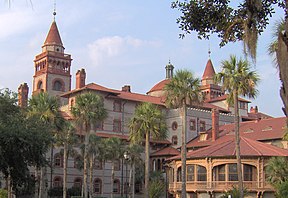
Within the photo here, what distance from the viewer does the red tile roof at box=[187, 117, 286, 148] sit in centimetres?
6743

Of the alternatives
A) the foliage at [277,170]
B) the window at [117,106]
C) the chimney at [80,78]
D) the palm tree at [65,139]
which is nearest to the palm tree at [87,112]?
the palm tree at [65,139]

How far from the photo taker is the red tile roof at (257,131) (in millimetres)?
67425

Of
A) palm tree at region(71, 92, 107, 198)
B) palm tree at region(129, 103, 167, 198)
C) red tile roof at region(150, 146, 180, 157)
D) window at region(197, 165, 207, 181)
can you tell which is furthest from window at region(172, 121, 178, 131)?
palm tree at region(71, 92, 107, 198)

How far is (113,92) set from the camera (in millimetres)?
76375

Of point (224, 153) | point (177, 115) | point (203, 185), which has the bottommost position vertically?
point (203, 185)

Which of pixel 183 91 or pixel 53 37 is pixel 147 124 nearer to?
pixel 183 91

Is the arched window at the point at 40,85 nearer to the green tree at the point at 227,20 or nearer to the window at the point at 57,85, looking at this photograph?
the window at the point at 57,85

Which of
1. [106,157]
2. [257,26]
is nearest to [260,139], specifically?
[106,157]

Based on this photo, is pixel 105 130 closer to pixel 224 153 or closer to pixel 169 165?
pixel 169 165

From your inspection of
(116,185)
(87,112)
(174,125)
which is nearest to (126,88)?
(174,125)

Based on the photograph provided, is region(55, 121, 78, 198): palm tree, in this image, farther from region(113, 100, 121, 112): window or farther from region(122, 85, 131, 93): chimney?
region(122, 85, 131, 93): chimney

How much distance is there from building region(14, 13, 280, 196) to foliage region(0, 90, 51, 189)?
117 ft

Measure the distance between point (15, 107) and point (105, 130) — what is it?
46.8 meters

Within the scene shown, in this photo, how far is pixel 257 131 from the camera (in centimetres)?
7088
